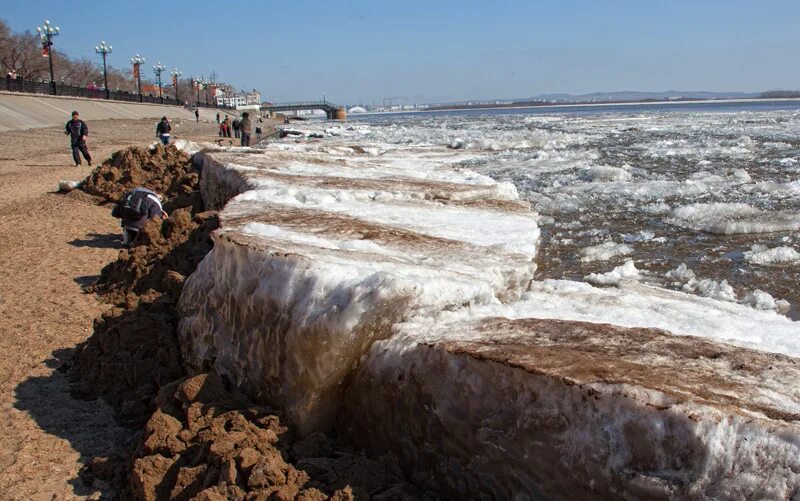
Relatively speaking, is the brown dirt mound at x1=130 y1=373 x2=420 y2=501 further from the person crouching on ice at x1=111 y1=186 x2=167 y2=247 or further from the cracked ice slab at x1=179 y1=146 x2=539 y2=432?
the person crouching on ice at x1=111 y1=186 x2=167 y2=247

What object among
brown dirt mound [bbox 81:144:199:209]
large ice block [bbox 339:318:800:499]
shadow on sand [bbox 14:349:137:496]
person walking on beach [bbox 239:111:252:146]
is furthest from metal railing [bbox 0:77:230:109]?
large ice block [bbox 339:318:800:499]

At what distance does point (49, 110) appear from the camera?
35906 millimetres

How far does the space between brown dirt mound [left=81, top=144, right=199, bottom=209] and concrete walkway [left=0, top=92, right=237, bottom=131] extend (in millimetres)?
19467

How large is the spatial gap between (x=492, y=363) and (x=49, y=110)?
39264 millimetres

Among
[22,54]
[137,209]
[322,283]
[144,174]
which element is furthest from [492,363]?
[22,54]

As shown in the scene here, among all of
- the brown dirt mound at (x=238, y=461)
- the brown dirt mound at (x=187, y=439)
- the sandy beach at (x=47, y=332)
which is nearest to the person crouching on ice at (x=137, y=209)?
the sandy beach at (x=47, y=332)

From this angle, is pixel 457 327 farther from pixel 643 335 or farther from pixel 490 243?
pixel 490 243

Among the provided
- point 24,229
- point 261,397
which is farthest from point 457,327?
point 24,229

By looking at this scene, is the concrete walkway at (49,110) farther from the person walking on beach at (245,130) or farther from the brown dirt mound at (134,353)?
the brown dirt mound at (134,353)

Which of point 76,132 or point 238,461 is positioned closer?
point 238,461

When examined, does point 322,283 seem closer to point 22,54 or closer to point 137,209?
point 137,209

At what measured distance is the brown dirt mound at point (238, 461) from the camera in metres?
2.69

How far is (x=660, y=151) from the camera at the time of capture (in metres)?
19.4

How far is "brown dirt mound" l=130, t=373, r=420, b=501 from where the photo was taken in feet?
8.82
